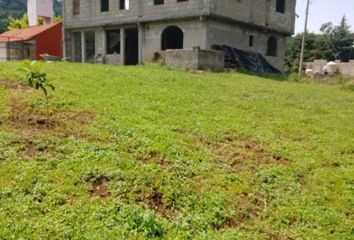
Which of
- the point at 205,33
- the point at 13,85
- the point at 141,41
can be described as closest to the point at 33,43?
the point at 141,41

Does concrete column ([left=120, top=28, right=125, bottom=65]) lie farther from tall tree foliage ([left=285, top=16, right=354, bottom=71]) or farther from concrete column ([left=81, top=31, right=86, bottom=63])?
tall tree foliage ([left=285, top=16, right=354, bottom=71])

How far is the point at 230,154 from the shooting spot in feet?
19.5

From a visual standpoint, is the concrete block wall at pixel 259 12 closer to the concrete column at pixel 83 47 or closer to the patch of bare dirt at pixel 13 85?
the concrete column at pixel 83 47

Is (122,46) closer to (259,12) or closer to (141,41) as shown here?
(141,41)

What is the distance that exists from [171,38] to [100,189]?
64.5 ft

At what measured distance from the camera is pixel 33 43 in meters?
29.0

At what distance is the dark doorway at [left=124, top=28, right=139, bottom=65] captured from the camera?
2508 centimetres

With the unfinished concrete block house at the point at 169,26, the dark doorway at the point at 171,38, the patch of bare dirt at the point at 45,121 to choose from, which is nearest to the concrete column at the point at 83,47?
the unfinished concrete block house at the point at 169,26

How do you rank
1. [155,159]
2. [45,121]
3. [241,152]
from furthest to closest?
[45,121], [241,152], [155,159]

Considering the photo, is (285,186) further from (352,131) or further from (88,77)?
(88,77)

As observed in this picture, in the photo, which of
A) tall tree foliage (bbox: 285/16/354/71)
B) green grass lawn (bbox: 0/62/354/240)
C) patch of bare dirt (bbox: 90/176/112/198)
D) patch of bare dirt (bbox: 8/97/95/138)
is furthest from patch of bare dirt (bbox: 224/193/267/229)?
tall tree foliage (bbox: 285/16/354/71)

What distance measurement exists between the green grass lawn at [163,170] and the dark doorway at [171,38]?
13908mm

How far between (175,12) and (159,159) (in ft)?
53.3

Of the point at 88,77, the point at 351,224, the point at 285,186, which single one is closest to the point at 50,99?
the point at 88,77
